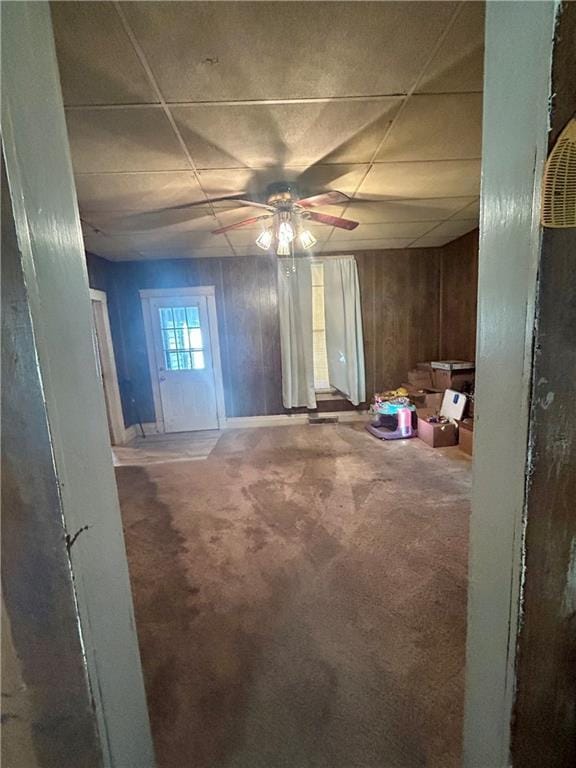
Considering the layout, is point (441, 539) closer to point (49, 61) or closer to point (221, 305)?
point (49, 61)

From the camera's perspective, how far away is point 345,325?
15.0 ft

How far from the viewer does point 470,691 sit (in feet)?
2.36

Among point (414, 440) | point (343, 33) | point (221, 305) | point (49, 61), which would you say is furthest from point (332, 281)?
point (49, 61)

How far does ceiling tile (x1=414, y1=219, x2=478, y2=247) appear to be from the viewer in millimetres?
3468

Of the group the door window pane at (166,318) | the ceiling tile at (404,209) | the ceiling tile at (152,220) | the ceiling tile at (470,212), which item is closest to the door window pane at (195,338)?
the door window pane at (166,318)

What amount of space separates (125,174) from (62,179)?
1.86m

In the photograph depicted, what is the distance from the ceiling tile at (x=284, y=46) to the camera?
1054 millimetres

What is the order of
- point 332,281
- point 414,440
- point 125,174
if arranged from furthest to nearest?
1. point 332,281
2. point 414,440
3. point 125,174

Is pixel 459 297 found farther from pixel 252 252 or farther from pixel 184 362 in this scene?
pixel 184 362

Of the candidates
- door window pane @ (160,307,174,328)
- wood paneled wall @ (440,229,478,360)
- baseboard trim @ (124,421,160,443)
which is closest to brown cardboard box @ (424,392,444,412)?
wood paneled wall @ (440,229,478,360)

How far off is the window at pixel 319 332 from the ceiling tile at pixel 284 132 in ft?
8.61

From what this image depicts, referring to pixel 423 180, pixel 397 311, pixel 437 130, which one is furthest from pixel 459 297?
pixel 437 130

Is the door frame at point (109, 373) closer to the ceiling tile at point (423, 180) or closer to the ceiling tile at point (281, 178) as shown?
the ceiling tile at point (281, 178)

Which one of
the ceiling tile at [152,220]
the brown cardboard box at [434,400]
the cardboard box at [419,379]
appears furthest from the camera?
the cardboard box at [419,379]
